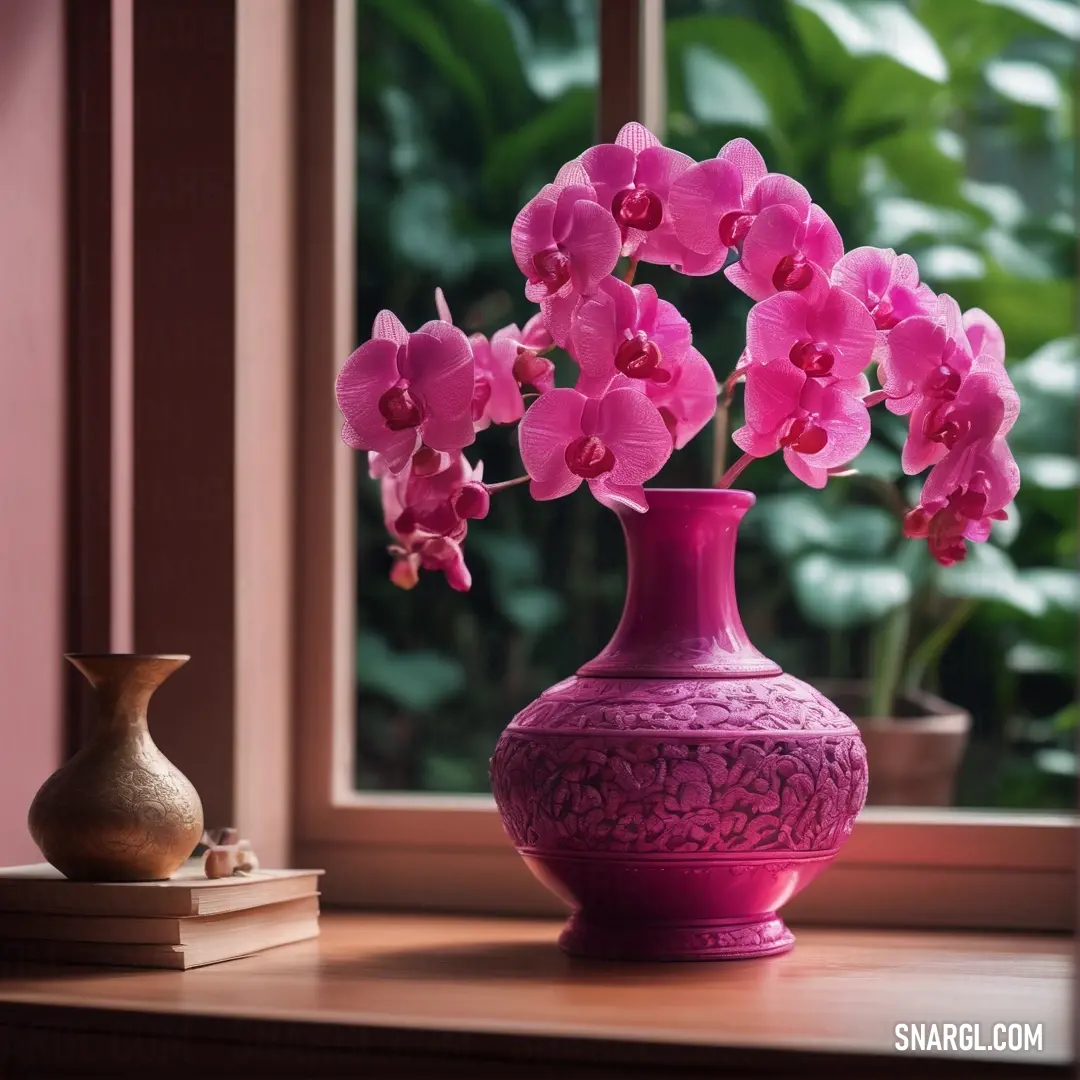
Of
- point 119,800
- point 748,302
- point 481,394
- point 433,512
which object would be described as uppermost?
point 748,302

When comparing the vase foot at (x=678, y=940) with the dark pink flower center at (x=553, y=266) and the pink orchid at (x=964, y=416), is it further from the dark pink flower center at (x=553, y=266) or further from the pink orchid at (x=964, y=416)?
the dark pink flower center at (x=553, y=266)

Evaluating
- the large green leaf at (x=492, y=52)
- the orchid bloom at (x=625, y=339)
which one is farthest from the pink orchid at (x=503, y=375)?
the large green leaf at (x=492, y=52)

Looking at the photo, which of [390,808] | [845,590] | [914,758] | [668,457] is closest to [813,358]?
[668,457]

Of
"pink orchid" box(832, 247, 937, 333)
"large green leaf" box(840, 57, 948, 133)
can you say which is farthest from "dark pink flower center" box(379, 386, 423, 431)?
"large green leaf" box(840, 57, 948, 133)

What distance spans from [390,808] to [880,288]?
738mm

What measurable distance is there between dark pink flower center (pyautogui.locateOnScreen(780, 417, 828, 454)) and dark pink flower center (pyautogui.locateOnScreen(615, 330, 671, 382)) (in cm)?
11

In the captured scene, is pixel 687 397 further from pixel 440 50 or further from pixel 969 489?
pixel 440 50

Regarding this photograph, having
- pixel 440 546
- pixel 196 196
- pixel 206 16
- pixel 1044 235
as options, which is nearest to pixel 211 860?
pixel 440 546

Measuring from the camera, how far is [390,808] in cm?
157

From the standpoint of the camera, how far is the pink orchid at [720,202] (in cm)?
115

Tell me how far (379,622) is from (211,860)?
3.58 feet

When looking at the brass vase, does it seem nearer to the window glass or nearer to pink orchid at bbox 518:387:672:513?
pink orchid at bbox 518:387:672:513

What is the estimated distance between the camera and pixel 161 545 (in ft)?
5.01

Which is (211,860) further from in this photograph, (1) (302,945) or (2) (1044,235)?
(2) (1044,235)
